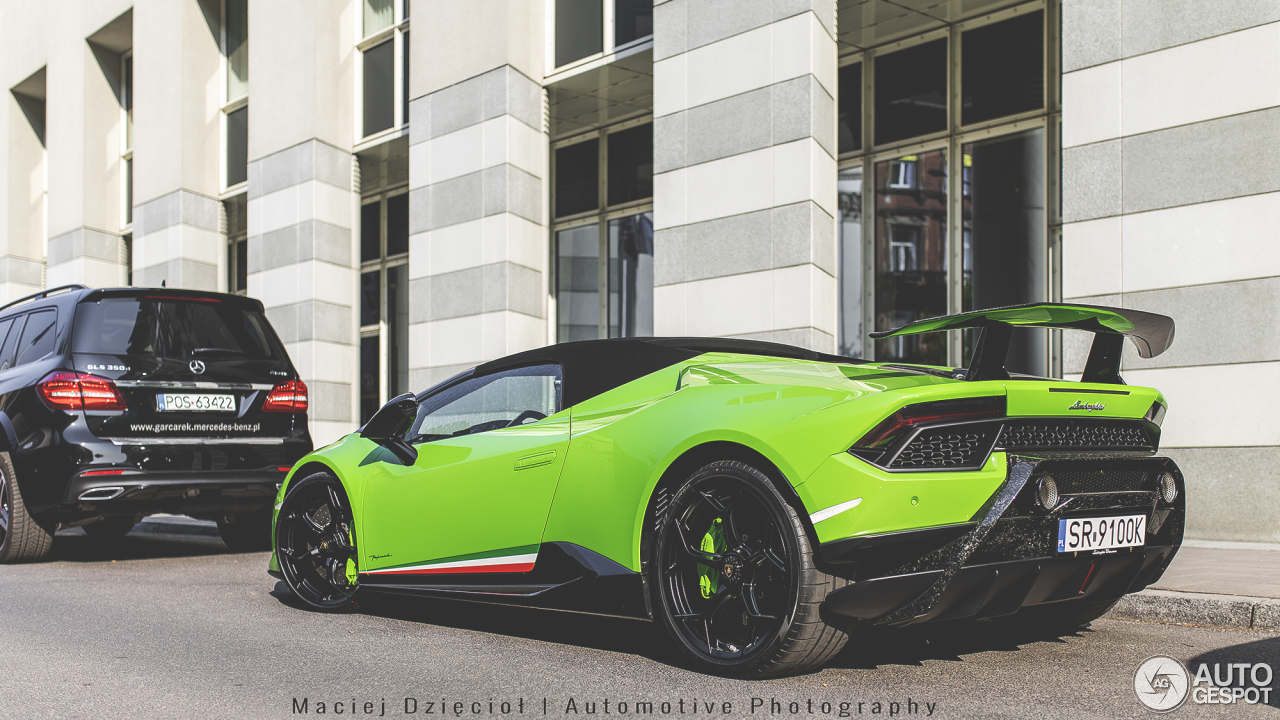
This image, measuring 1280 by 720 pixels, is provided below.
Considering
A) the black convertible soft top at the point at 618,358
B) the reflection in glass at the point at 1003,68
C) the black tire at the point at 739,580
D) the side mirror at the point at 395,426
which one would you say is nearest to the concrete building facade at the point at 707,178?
the reflection in glass at the point at 1003,68

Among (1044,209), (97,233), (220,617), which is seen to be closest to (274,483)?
(220,617)

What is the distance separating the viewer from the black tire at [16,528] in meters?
7.00

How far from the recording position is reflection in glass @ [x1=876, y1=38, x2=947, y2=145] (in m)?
11.1

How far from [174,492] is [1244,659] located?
20.1 feet

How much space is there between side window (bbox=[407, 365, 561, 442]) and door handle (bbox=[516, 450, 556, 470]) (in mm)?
194

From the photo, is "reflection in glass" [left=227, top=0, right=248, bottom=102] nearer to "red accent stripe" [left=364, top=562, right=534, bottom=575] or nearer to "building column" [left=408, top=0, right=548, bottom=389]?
"building column" [left=408, top=0, right=548, bottom=389]

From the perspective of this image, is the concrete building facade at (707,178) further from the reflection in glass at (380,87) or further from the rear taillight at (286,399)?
the rear taillight at (286,399)

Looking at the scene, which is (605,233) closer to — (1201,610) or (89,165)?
(1201,610)

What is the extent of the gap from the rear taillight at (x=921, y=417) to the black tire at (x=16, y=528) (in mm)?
6228

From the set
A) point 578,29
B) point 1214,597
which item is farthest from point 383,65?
point 1214,597

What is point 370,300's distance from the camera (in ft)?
58.7

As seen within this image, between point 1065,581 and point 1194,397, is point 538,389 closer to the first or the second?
point 1065,581

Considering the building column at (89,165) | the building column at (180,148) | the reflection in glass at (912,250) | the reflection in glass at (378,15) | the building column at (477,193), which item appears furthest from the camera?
the building column at (89,165)

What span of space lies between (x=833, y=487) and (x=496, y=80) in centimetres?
1014
